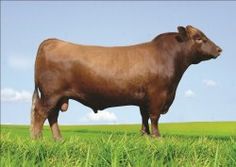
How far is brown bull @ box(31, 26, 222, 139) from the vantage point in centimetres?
876

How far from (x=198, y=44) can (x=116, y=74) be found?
Result: 5.25ft

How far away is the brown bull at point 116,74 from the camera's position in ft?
28.7

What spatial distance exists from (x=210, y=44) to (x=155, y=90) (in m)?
1.49

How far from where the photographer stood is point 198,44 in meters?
9.34

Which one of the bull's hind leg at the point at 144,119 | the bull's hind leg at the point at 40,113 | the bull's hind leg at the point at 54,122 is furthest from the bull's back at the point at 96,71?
the bull's hind leg at the point at 54,122

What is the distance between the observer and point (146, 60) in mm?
9016

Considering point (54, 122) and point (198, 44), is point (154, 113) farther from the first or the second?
point (54, 122)

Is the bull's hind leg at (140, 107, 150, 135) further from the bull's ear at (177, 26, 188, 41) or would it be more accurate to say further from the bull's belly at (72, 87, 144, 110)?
the bull's ear at (177, 26, 188, 41)

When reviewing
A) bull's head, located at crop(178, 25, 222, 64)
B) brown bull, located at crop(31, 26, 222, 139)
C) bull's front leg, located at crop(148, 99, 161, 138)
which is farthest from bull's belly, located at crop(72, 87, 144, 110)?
bull's head, located at crop(178, 25, 222, 64)

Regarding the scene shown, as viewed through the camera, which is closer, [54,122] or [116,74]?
[116,74]

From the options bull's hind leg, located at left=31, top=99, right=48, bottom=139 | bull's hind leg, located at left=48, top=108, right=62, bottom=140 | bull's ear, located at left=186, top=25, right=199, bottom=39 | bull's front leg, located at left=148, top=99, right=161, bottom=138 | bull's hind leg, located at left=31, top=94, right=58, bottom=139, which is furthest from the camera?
bull's ear, located at left=186, top=25, right=199, bottom=39

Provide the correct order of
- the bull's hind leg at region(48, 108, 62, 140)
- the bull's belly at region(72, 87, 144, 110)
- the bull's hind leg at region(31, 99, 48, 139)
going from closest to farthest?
the bull's belly at region(72, 87, 144, 110) → the bull's hind leg at region(31, 99, 48, 139) → the bull's hind leg at region(48, 108, 62, 140)

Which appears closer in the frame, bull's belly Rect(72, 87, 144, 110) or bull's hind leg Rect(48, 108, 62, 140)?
bull's belly Rect(72, 87, 144, 110)

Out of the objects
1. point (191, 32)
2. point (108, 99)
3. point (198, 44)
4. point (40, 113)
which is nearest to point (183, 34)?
point (191, 32)
